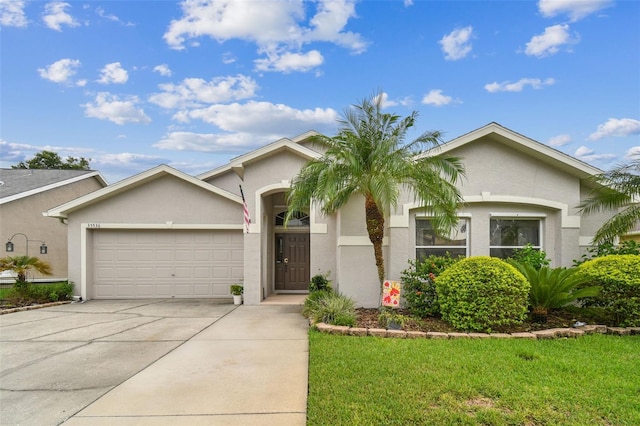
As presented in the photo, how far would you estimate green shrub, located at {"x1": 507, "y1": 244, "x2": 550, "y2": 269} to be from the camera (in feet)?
31.8

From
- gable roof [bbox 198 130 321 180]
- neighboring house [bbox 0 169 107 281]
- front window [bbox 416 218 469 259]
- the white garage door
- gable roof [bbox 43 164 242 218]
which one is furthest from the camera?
neighboring house [bbox 0 169 107 281]

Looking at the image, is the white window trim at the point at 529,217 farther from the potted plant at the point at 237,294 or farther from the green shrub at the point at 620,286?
the potted plant at the point at 237,294

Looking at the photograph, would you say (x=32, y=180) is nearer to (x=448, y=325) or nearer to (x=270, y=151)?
(x=270, y=151)

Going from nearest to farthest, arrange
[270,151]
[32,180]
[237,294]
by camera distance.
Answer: [270,151] < [237,294] < [32,180]

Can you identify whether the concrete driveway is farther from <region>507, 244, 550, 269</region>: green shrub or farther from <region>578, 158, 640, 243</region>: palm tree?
<region>578, 158, 640, 243</region>: palm tree

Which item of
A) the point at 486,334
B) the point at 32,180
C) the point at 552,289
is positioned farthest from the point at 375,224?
the point at 32,180

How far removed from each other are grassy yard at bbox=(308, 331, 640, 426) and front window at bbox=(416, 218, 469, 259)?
137 inches

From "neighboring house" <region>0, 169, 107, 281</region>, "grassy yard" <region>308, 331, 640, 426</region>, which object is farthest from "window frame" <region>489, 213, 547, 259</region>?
"neighboring house" <region>0, 169, 107, 281</region>

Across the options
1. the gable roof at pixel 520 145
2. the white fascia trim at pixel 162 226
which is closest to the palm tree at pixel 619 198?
the gable roof at pixel 520 145

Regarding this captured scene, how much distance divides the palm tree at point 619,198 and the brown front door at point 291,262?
931 centimetres

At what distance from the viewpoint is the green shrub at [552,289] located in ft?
26.5

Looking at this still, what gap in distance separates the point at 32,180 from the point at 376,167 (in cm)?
1908

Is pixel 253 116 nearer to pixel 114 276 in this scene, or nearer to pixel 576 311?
pixel 114 276

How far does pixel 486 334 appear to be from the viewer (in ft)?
24.4
